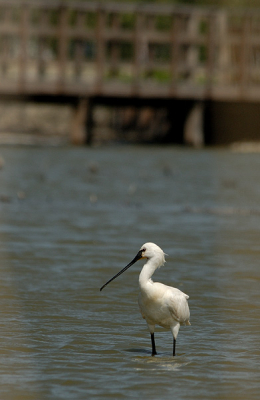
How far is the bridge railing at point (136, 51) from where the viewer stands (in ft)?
115

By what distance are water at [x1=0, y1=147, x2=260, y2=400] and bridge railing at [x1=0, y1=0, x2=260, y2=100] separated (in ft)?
43.4

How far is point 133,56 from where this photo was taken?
120 feet

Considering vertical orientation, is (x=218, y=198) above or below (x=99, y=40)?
below

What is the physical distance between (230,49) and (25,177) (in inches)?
755

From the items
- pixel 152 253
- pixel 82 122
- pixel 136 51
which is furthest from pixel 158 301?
pixel 136 51

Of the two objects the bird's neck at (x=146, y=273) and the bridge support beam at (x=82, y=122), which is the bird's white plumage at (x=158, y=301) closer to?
the bird's neck at (x=146, y=273)

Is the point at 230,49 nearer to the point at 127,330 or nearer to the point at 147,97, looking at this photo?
the point at 147,97

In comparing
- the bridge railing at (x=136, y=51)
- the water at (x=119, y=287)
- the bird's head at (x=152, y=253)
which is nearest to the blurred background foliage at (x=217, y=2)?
the bridge railing at (x=136, y=51)

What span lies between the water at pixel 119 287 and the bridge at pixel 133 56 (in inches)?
515

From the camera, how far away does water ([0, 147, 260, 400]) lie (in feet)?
20.9

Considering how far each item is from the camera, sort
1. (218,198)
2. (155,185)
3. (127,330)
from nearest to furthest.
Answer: (127,330)
(218,198)
(155,185)

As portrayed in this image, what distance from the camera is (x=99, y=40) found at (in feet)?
118

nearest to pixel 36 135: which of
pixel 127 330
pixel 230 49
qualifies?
pixel 230 49

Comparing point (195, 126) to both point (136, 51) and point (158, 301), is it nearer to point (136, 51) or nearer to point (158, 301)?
point (136, 51)
